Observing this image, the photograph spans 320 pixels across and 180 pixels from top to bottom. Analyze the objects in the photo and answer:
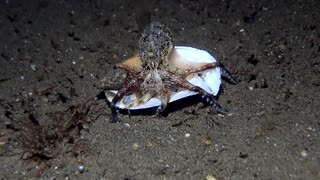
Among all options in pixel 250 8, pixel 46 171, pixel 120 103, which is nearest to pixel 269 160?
pixel 120 103

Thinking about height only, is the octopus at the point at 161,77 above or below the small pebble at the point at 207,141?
above

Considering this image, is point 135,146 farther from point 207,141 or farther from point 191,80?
point 191,80

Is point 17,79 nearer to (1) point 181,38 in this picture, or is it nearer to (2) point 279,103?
(1) point 181,38

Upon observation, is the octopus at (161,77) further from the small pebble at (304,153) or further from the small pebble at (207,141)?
the small pebble at (304,153)

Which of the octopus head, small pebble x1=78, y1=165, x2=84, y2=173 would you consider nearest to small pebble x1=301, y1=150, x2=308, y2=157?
the octopus head

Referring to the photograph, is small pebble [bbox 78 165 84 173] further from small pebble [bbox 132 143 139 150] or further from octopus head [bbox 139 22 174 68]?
octopus head [bbox 139 22 174 68]

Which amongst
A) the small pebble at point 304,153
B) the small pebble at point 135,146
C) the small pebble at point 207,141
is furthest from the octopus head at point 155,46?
the small pebble at point 304,153

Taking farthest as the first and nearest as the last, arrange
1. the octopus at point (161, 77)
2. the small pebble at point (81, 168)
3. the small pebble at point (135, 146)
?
1. the octopus at point (161, 77)
2. the small pebble at point (135, 146)
3. the small pebble at point (81, 168)
